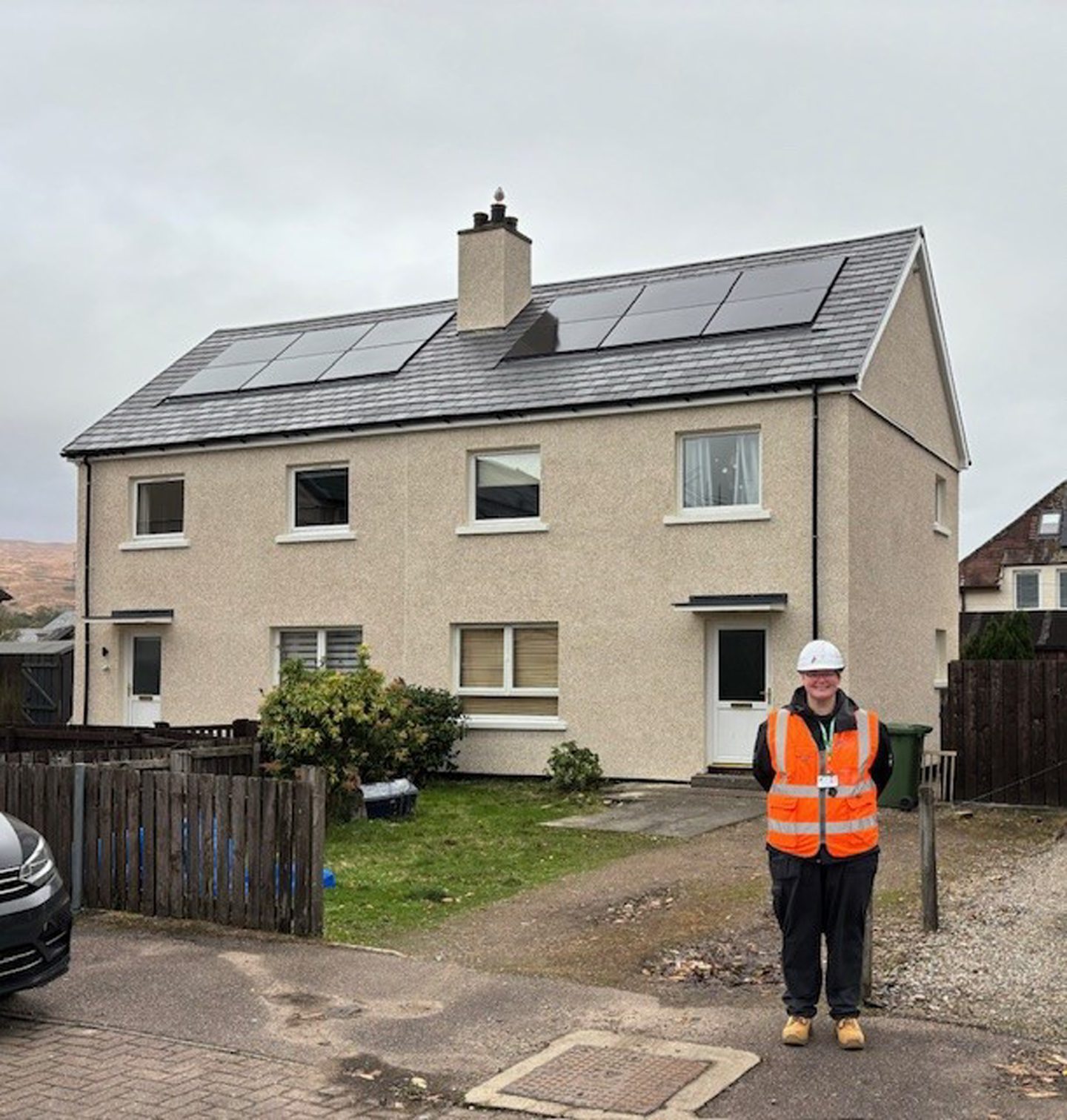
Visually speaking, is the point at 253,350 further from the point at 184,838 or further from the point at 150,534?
the point at 184,838

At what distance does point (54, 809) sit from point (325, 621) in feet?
35.5

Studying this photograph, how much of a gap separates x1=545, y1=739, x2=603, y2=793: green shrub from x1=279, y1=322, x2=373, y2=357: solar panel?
853 cm

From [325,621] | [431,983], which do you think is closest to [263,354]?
[325,621]

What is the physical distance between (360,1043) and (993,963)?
3868mm

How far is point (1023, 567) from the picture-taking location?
51.0 meters

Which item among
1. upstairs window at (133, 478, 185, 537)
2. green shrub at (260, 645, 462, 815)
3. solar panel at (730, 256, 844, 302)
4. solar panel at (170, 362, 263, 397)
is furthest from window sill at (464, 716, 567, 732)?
solar panel at (170, 362, 263, 397)

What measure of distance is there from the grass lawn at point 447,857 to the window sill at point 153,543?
7.06 m

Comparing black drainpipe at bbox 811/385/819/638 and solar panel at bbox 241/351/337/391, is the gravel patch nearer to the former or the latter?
black drainpipe at bbox 811/385/819/638

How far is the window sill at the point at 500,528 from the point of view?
63.7ft

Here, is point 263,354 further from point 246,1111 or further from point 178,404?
point 246,1111

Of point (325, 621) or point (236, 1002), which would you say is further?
point (325, 621)

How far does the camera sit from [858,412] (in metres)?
18.0

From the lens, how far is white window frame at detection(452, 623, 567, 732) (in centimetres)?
1916

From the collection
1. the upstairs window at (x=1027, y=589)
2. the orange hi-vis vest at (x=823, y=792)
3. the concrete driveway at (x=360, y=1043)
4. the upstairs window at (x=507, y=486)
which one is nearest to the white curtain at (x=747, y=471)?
the upstairs window at (x=507, y=486)
